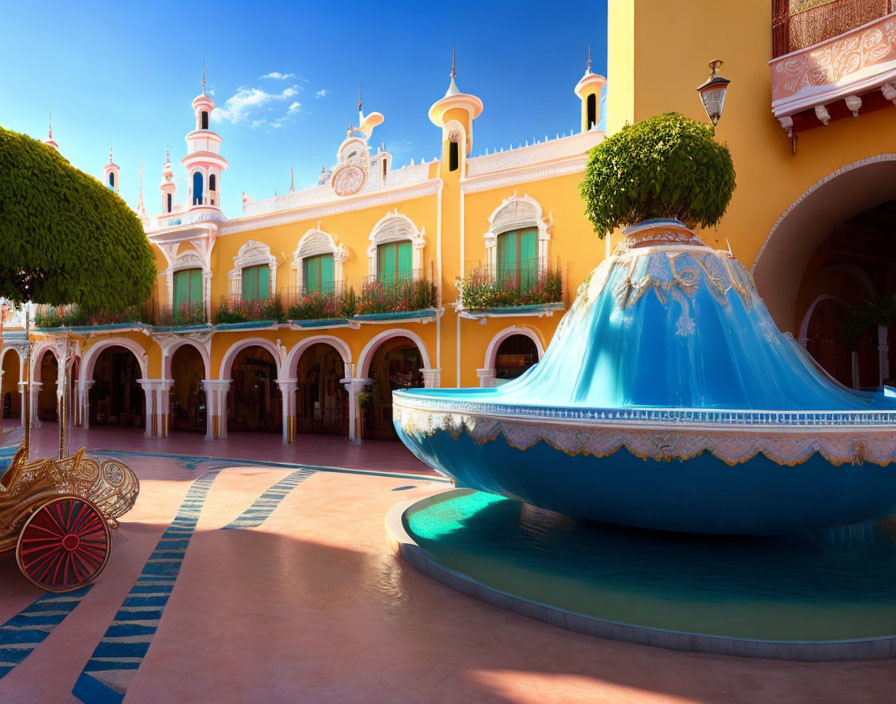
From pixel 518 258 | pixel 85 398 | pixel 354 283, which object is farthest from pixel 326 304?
pixel 85 398

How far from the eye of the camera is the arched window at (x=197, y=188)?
814 inches

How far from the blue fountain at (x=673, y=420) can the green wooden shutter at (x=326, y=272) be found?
11.3m

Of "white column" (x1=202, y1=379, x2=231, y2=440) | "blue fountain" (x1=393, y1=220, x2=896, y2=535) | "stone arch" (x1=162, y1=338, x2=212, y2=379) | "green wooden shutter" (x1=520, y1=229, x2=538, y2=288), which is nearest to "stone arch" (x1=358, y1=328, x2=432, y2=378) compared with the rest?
"green wooden shutter" (x1=520, y1=229, x2=538, y2=288)

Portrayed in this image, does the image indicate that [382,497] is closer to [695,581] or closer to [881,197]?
[695,581]

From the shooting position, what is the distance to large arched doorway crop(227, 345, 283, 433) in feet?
72.2

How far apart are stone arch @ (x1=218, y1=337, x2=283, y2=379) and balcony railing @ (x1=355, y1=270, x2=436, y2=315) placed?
12.4 ft

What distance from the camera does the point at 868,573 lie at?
18.4 ft

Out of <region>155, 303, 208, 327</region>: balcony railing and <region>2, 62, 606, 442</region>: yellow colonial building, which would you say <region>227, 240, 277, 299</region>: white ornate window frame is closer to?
<region>2, 62, 606, 442</region>: yellow colonial building

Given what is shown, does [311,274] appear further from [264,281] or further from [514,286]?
[514,286]

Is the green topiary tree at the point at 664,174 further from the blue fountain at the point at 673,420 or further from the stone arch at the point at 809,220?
the stone arch at the point at 809,220

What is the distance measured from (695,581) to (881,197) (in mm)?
8374

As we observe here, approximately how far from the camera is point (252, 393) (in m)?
22.2

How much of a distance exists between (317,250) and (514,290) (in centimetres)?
705

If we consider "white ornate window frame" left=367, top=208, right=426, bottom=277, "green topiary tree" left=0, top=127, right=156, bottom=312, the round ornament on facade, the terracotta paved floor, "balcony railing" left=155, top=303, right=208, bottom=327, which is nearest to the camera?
the terracotta paved floor
